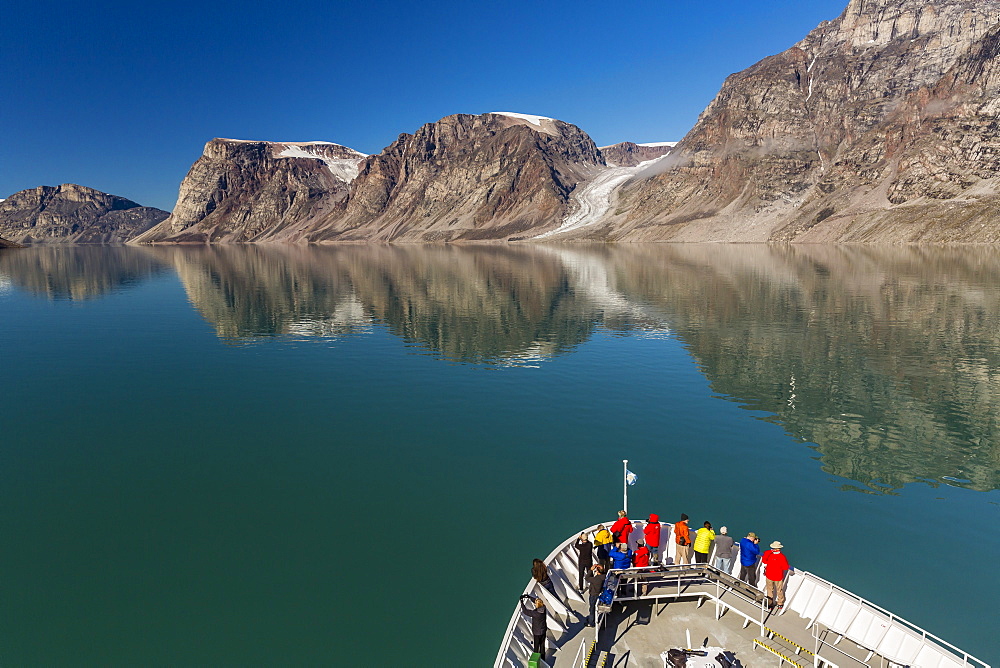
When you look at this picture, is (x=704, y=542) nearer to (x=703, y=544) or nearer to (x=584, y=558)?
(x=703, y=544)

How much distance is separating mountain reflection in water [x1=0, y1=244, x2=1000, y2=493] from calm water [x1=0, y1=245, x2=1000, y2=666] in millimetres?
370

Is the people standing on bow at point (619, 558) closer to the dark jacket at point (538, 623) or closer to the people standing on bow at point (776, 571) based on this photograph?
the dark jacket at point (538, 623)

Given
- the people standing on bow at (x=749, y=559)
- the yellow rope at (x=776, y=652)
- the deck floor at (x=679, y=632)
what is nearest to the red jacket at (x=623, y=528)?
the deck floor at (x=679, y=632)

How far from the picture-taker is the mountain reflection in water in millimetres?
31375

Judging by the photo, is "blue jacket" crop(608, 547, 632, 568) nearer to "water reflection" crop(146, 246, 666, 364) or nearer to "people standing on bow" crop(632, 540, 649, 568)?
"people standing on bow" crop(632, 540, 649, 568)

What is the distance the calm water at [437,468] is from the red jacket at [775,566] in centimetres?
486

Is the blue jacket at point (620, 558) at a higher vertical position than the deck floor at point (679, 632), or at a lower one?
higher

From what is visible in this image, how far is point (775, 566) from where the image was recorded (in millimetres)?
15906

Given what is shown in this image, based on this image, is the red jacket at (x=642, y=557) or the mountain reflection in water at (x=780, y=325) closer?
the red jacket at (x=642, y=557)

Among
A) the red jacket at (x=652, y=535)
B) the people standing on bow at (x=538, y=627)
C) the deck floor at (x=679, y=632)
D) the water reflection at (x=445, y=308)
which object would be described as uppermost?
the water reflection at (x=445, y=308)

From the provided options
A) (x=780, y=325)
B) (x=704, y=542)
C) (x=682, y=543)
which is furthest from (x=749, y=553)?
(x=780, y=325)

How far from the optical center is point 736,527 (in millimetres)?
22281

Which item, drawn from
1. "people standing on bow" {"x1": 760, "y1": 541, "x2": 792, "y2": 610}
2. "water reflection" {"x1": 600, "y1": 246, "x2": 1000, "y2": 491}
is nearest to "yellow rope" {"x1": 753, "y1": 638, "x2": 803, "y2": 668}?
"people standing on bow" {"x1": 760, "y1": 541, "x2": 792, "y2": 610}

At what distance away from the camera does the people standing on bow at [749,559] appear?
17031 millimetres
